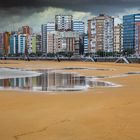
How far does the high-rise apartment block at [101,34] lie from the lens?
141625 millimetres

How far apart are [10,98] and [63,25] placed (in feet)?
605

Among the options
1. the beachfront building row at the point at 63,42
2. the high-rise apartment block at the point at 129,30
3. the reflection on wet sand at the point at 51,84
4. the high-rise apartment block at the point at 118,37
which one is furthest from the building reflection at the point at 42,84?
the beachfront building row at the point at 63,42

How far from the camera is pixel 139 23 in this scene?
127438 millimetres

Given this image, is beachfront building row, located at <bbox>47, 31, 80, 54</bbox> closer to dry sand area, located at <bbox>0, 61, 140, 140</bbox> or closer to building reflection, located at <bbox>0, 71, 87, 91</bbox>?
building reflection, located at <bbox>0, 71, 87, 91</bbox>

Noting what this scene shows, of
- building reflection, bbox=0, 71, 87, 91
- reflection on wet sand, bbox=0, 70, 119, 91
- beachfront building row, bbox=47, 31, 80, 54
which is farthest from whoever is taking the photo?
beachfront building row, bbox=47, 31, 80, 54

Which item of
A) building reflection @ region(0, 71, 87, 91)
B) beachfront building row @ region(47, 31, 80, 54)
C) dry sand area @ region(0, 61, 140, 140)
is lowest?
building reflection @ region(0, 71, 87, 91)

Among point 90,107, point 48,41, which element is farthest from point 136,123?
point 48,41

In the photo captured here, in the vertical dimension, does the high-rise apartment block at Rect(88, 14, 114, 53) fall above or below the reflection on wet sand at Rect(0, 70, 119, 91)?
above

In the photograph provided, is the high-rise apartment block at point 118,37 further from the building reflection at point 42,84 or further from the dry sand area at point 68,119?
the dry sand area at point 68,119

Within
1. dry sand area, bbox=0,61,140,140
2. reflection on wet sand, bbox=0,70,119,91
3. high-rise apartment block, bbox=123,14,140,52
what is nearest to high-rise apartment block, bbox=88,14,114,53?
high-rise apartment block, bbox=123,14,140,52

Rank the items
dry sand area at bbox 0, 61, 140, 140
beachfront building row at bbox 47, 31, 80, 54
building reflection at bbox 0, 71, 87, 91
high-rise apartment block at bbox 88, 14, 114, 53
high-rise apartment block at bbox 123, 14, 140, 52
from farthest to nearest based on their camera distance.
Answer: beachfront building row at bbox 47, 31, 80, 54 → high-rise apartment block at bbox 88, 14, 114, 53 → high-rise apartment block at bbox 123, 14, 140, 52 → building reflection at bbox 0, 71, 87, 91 → dry sand area at bbox 0, 61, 140, 140

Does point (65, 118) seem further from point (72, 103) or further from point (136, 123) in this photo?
point (72, 103)

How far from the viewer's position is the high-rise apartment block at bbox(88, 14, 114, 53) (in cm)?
14162

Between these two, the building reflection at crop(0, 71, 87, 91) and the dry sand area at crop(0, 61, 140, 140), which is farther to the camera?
the building reflection at crop(0, 71, 87, 91)
